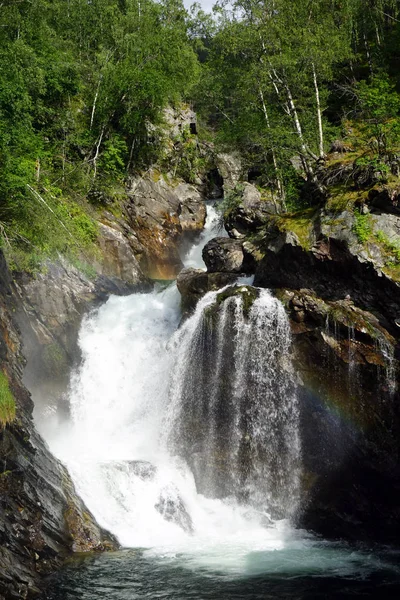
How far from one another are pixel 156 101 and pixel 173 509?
1005 inches

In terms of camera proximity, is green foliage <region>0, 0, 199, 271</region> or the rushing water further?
green foliage <region>0, 0, 199, 271</region>

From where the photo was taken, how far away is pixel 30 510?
10.5m

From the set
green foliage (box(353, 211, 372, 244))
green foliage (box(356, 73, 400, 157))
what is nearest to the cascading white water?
green foliage (box(353, 211, 372, 244))

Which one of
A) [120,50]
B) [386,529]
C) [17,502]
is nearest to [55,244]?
[17,502]

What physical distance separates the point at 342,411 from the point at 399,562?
166 inches

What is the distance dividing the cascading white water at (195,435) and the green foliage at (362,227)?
3.60m

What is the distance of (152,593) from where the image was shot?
9.52m

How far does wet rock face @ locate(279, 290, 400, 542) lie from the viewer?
14.2 m

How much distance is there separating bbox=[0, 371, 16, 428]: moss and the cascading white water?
3.39 meters

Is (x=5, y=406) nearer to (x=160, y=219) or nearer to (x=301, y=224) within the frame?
(x=301, y=224)

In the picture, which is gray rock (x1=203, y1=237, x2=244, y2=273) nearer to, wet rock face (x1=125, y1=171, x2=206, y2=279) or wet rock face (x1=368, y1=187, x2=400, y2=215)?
wet rock face (x1=368, y1=187, x2=400, y2=215)

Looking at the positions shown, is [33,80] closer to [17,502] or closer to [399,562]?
[17,502]

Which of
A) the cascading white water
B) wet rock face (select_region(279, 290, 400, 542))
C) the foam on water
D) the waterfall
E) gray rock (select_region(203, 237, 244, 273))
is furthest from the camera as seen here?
gray rock (select_region(203, 237, 244, 273))

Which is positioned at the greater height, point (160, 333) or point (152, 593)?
point (160, 333)
